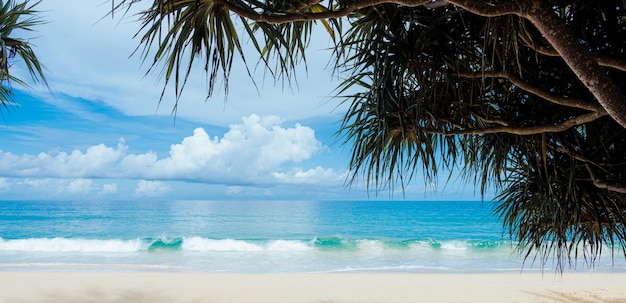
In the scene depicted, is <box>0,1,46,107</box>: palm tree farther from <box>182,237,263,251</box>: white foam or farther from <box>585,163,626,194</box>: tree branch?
<box>182,237,263,251</box>: white foam

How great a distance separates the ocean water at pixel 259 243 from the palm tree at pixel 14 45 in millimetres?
3630

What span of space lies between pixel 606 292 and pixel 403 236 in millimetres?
12621

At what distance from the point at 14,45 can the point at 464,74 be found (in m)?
3.08

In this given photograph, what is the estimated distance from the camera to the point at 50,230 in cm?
1981

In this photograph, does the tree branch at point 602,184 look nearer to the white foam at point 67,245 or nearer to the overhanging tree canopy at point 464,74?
the overhanging tree canopy at point 464,74

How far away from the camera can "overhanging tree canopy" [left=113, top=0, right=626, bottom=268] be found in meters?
1.54

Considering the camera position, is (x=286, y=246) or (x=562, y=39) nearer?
(x=562, y=39)

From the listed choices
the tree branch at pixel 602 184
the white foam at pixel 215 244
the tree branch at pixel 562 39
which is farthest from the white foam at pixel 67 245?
the tree branch at pixel 562 39

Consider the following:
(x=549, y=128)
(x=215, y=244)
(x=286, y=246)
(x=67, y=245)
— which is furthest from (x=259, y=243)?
(x=549, y=128)

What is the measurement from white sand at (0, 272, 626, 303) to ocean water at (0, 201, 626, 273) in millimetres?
806

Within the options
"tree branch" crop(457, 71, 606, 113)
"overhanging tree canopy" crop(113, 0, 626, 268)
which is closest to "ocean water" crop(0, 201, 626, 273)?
"overhanging tree canopy" crop(113, 0, 626, 268)

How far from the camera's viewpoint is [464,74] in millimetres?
2084

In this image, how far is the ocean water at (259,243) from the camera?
9.09 m

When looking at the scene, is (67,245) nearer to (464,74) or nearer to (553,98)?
(464,74)
